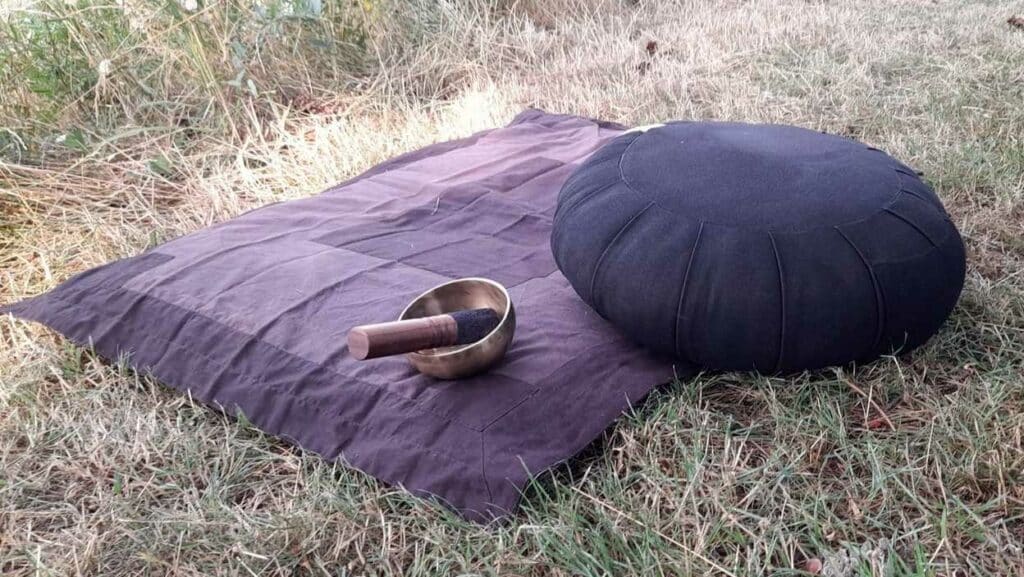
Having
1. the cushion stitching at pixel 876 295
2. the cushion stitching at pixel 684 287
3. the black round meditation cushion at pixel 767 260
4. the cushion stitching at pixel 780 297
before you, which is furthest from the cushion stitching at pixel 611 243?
the cushion stitching at pixel 876 295

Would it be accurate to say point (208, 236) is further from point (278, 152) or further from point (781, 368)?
point (781, 368)

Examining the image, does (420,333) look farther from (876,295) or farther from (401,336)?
(876,295)

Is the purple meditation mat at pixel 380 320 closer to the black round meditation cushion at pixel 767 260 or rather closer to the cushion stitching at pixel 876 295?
the black round meditation cushion at pixel 767 260

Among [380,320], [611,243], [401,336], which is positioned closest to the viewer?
[401,336]

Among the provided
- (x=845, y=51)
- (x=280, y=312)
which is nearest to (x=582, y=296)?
(x=280, y=312)

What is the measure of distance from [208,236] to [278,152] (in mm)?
837

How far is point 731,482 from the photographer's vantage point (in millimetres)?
1368

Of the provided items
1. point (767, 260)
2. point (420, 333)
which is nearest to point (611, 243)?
point (767, 260)

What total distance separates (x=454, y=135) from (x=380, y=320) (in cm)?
153

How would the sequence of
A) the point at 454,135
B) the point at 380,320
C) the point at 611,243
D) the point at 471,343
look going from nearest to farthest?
the point at 471,343, the point at 611,243, the point at 380,320, the point at 454,135

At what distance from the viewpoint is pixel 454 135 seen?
10.5 ft

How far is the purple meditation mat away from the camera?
149cm

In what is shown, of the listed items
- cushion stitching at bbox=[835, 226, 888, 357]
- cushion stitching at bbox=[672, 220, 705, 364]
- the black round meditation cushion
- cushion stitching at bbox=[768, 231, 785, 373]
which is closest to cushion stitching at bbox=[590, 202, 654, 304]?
the black round meditation cushion

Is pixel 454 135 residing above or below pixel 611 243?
below
